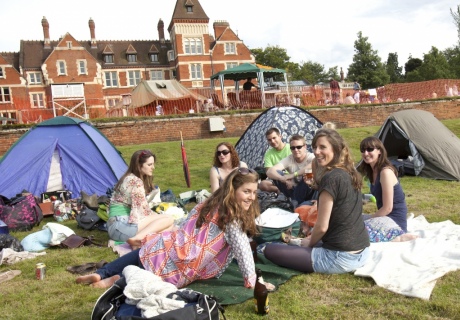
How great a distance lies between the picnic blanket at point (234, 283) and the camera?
3.19 m

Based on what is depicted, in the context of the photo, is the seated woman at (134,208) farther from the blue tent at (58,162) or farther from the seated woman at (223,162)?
the blue tent at (58,162)

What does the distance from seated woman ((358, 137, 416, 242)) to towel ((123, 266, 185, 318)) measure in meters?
2.48

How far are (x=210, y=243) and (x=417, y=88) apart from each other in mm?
27454

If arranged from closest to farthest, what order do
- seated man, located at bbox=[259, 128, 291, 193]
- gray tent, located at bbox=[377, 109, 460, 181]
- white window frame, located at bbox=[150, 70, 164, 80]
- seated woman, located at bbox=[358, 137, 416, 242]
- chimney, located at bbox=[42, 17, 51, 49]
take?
seated woman, located at bbox=[358, 137, 416, 242]
seated man, located at bbox=[259, 128, 291, 193]
gray tent, located at bbox=[377, 109, 460, 181]
chimney, located at bbox=[42, 17, 51, 49]
white window frame, located at bbox=[150, 70, 164, 80]

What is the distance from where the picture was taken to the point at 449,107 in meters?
20.3

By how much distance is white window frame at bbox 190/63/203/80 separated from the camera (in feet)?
132

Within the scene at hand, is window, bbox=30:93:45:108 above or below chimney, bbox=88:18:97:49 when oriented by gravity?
below

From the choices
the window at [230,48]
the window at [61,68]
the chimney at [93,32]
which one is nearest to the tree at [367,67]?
the window at [230,48]

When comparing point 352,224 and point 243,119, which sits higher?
point 243,119

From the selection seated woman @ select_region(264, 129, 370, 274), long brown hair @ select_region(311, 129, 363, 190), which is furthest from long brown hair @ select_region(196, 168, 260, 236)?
long brown hair @ select_region(311, 129, 363, 190)

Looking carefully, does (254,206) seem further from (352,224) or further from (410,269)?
(410,269)

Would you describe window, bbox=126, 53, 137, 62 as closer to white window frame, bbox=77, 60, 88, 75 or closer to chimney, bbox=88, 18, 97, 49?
chimney, bbox=88, 18, 97, 49

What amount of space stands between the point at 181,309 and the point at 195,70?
39.4 metres

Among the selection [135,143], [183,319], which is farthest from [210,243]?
[135,143]
